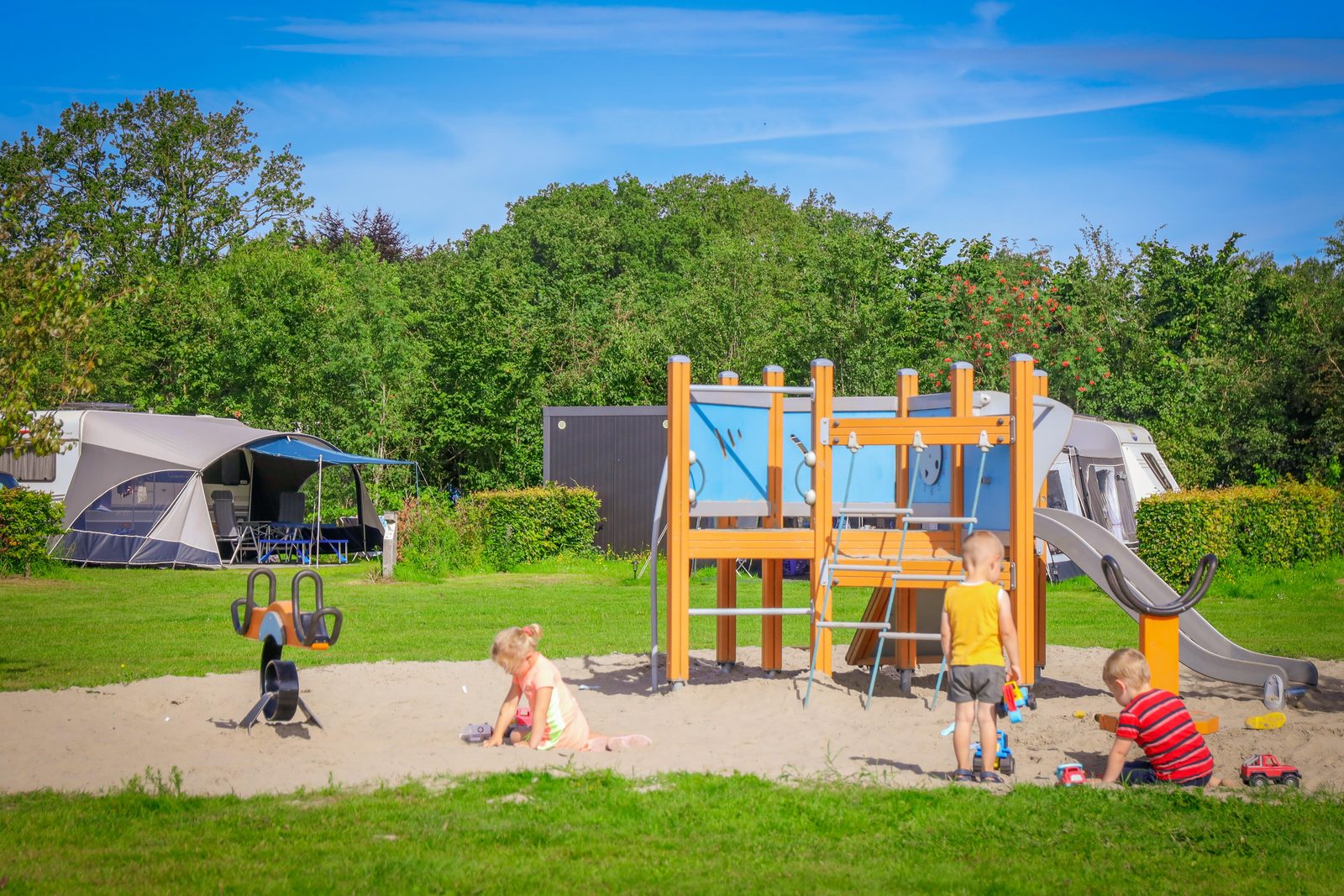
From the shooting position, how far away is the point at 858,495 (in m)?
10.5

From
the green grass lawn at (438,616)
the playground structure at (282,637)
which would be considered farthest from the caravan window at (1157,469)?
the playground structure at (282,637)

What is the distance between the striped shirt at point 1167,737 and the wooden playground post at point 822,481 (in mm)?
3108

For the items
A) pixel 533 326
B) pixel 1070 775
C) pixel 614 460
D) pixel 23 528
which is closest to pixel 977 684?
pixel 1070 775

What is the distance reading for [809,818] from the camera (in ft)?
17.7

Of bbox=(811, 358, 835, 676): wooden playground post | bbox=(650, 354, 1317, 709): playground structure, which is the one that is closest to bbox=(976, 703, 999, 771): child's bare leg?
bbox=(650, 354, 1317, 709): playground structure

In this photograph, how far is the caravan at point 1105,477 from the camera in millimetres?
17188

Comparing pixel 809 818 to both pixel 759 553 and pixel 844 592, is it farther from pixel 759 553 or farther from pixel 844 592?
pixel 844 592

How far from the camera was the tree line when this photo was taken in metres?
22.0

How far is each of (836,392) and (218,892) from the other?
63.4ft

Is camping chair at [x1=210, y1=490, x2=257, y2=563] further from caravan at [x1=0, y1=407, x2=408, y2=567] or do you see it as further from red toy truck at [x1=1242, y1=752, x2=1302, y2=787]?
red toy truck at [x1=1242, y1=752, x2=1302, y2=787]

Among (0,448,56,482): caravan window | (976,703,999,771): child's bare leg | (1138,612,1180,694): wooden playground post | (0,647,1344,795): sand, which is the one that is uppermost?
(0,448,56,482): caravan window

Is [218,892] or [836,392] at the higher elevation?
[836,392]

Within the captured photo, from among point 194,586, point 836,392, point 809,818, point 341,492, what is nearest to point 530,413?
point 341,492

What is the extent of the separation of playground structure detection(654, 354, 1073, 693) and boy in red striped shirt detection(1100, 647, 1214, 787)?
2.15 m
